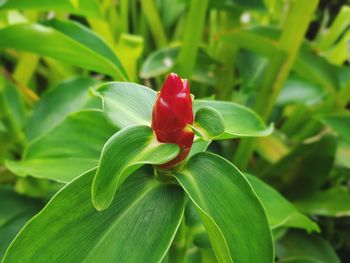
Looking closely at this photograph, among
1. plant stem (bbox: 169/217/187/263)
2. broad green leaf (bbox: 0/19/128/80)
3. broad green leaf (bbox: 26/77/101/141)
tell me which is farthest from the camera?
broad green leaf (bbox: 26/77/101/141)

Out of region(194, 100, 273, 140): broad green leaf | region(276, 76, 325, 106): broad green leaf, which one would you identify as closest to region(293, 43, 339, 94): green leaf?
region(276, 76, 325, 106): broad green leaf

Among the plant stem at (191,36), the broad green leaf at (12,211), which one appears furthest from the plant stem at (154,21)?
the broad green leaf at (12,211)

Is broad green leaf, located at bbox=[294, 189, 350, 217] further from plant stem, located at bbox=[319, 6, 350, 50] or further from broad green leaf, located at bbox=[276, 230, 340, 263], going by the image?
plant stem, located at bbox=[319, 6, 350, 50]

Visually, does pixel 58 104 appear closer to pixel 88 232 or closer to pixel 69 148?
pixel 69 148

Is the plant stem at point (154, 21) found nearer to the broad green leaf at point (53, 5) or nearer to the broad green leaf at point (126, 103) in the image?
the broad green leaf at point (53, 5)

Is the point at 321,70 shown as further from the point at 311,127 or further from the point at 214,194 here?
the point at 214,194

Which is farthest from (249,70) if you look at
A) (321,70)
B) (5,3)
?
(5,3)

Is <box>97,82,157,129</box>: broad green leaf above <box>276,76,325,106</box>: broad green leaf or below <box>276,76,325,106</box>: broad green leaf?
above
